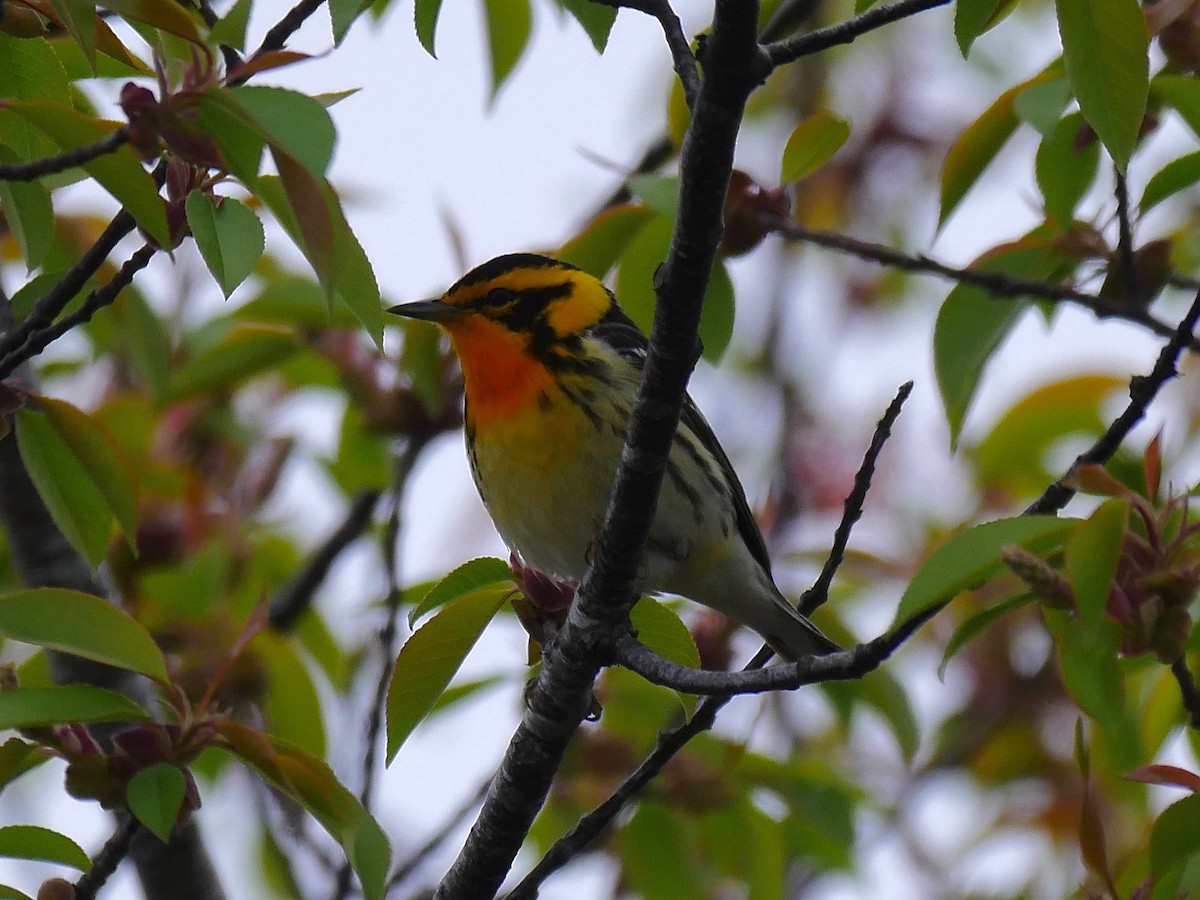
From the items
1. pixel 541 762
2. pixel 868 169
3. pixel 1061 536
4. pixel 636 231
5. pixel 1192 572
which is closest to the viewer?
pixel 1061 536

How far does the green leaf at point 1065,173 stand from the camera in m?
3.00

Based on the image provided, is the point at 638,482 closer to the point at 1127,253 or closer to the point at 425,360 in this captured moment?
the point at 1127,253

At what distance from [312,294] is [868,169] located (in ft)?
12.2

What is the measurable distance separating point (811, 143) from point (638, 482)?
0.91 m

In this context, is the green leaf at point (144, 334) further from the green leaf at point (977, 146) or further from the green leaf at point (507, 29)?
the green leaf at point (977, 146)

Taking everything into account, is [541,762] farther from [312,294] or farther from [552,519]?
[312,294]

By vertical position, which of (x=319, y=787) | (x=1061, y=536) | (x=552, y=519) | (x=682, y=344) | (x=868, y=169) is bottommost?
(x=319, y=787)

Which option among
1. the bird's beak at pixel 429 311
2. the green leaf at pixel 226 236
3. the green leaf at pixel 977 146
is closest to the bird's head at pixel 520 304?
the bird's beak at pixel 429 311

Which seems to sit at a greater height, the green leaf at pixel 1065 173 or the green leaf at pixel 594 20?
the green leaf at pixel 1065 173

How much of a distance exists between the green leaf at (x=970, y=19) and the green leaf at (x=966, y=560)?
2.55ft

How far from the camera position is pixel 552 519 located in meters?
4.06

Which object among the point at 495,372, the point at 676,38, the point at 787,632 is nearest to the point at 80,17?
the point at 676,38

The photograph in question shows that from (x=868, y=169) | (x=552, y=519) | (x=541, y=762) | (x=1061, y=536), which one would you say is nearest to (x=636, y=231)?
(x=552, y=519)

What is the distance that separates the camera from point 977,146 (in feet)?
10.0
